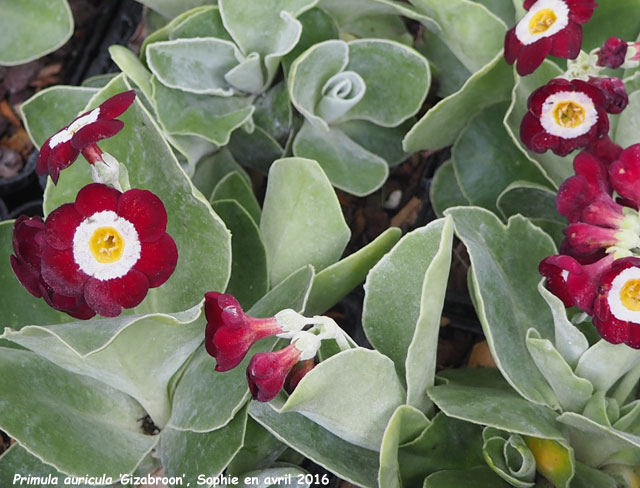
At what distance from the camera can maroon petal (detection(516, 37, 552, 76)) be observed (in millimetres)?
962

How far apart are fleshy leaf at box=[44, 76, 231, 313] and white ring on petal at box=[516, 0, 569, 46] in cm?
43

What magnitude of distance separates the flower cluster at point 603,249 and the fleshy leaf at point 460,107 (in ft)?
0.82

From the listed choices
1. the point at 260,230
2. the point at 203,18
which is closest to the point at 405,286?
the point at 260,230

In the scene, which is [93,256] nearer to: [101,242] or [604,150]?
[101,242]

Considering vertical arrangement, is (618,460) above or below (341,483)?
above

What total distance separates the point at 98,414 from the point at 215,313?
30 centimetres

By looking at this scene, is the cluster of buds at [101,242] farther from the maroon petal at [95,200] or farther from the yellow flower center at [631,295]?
the yellow flower center at [631,295]

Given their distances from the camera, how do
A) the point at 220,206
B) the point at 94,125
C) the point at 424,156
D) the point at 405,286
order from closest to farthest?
the point at 94,125 < the point at 405,286 < the point at 220,206 < the point at 424,156

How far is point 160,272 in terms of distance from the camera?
2.56ft

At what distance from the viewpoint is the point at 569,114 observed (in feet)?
3.14

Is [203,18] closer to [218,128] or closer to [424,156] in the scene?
[218,128]

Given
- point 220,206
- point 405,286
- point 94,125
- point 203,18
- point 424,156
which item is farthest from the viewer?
point 424,156

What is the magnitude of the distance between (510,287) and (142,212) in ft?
1.50

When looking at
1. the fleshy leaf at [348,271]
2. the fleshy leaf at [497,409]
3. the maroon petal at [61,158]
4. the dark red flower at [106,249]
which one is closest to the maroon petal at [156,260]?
the dark red flower at [106,249]
